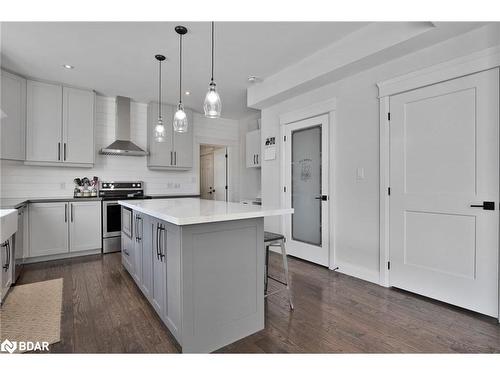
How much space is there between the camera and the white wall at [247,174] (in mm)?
6197

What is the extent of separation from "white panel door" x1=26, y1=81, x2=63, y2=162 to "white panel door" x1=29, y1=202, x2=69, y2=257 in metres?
0.75

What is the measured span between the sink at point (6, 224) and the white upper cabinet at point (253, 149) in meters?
3.86

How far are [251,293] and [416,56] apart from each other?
107 inches

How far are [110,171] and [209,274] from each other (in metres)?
3.91

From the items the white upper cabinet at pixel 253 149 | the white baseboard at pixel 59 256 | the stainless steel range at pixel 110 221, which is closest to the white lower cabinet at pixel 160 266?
the stainless steel range at pixel 110 221

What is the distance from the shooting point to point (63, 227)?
398cm

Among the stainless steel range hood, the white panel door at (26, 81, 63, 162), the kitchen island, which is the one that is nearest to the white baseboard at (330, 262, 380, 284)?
the kitchen island

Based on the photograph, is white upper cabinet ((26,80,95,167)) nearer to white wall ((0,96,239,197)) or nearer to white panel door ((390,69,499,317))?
white wall ((0,96,239,197))

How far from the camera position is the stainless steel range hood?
15.3ft

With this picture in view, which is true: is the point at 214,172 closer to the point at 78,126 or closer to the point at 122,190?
the point at 122,190

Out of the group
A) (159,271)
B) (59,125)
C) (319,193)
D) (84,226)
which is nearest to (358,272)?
(319,193)

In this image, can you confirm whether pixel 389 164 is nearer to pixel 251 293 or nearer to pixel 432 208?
pixel 432 208

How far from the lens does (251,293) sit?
1.98m
